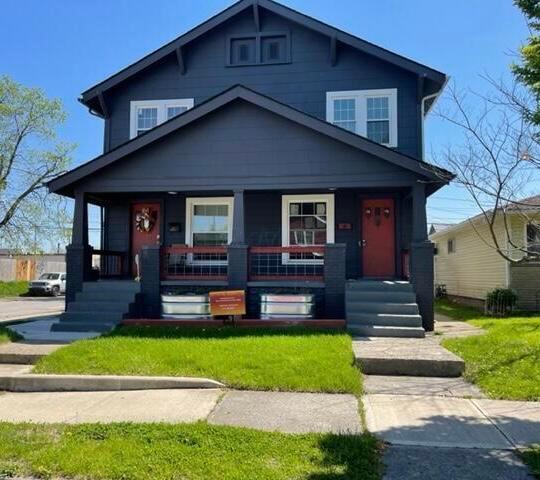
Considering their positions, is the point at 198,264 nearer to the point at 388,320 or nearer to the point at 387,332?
the point at 388,320

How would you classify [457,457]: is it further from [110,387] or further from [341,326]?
[341,326]

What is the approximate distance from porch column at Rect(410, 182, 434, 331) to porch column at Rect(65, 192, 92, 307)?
7698 mm

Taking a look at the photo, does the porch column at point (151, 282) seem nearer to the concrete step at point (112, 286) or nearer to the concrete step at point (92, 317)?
the concrete step at point (112, 286)

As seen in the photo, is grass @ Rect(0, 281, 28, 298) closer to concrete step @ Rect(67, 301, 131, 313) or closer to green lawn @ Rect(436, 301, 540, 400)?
concrete step @ Rect(67, 301, 131, 313)

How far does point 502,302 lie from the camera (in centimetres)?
1611

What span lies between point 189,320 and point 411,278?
494cm

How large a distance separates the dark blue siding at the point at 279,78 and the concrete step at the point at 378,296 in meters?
4.39

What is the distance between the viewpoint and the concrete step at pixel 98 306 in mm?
11422

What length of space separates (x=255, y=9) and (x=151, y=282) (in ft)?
26.5

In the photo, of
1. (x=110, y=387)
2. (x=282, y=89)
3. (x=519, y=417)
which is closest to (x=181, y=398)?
(x=110, y=387)

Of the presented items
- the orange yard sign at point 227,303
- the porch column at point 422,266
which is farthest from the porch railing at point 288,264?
the porch column at point 422,266

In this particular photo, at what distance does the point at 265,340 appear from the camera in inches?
355

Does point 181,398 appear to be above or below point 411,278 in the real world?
below

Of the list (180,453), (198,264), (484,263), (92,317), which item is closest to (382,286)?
(198,264)
